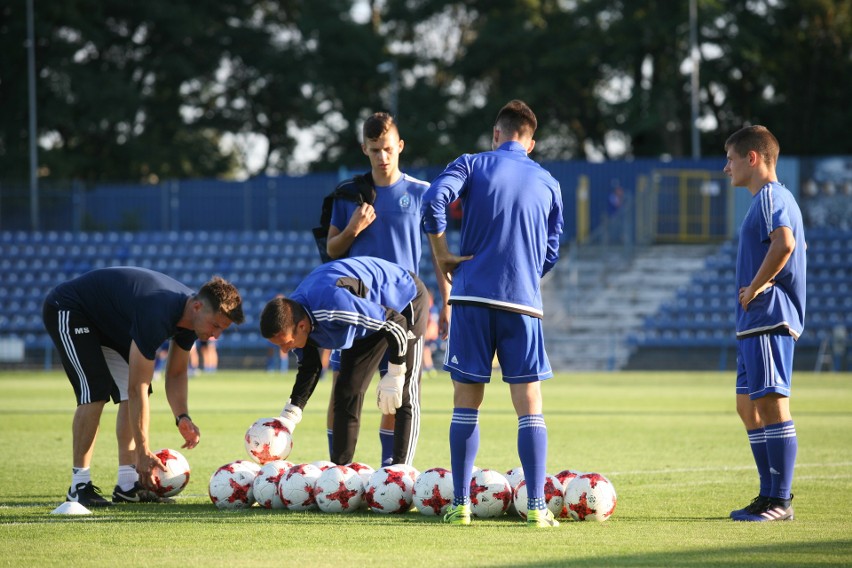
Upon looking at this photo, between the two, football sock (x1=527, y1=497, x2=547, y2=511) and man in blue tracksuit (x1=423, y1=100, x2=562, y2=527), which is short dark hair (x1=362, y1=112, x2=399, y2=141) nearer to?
man in blue tracksuit (x1=423, y1=100, x2=562, y2=527)

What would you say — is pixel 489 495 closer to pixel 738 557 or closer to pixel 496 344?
pixel 496 344

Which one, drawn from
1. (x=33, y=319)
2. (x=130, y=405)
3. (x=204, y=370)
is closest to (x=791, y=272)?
(x=130, y=405)

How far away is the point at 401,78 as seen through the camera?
50.6 metres

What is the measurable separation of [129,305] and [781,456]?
14.1ft

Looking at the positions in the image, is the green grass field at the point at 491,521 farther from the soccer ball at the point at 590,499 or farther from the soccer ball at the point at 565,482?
the soccer ball at the point at 565,482

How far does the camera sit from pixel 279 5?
175 ft

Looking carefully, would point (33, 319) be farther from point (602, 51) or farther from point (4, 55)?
point (602, 51)

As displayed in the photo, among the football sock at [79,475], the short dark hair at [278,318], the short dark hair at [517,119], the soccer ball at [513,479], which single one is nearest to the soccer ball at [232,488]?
the football sock at [79,475]

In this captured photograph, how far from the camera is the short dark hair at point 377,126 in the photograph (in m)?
8.55

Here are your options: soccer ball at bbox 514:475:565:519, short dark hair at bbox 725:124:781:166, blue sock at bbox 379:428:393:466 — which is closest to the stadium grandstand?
blue sock at bbox 379:428:393:466

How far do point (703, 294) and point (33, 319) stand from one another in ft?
60.6

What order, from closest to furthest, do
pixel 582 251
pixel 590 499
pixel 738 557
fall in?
1. pixel 738 557
2. pixel 590 499
3. pixel 582 251

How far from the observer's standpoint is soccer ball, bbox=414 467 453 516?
7684mm

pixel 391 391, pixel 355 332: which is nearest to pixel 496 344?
pixel 391 391
